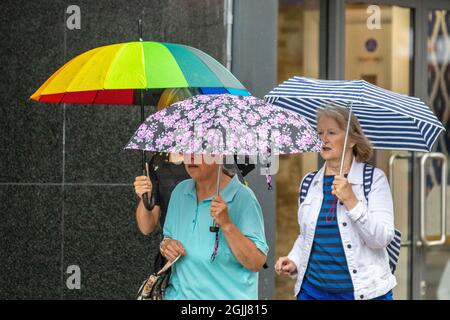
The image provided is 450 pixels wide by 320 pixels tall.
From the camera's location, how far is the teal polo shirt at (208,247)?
5.45 metres

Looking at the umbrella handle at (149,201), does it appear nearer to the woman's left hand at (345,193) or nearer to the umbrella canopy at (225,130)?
the umbrella canopy at (225,130)

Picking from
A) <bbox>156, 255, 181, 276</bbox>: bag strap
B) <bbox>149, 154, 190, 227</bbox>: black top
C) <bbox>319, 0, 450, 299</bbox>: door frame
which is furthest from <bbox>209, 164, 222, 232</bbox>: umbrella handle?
<bbox>319, 0, 450, 299</bbox>: door frame

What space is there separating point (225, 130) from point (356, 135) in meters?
1.17

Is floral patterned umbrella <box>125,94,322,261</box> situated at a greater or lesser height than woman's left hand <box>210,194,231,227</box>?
greater

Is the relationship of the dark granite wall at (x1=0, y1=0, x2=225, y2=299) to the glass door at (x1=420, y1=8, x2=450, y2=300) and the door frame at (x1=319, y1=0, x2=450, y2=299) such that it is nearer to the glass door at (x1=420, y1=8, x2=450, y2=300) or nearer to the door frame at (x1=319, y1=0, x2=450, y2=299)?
the door frame at (x1=319, y1=0, x2=450, y2=299)

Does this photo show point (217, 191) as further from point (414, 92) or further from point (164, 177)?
point (414, 92)

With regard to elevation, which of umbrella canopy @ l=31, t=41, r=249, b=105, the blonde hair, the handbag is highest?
umbrella canopy @ l=31, t=41, r=249, b=105

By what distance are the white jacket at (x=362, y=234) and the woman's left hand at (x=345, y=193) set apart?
31mm

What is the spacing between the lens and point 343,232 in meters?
5.98

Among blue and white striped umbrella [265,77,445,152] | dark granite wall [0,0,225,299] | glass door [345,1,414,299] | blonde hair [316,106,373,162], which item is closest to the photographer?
blue and white striped umbrella [265,77,445,152]

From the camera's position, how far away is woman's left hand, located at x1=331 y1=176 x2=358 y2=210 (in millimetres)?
5875

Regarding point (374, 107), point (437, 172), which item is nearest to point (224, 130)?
point (374, 107)

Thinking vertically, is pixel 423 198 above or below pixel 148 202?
below

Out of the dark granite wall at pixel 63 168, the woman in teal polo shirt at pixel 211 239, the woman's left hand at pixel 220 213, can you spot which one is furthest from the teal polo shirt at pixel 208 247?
the dark granite wall at pixel 63 168
